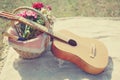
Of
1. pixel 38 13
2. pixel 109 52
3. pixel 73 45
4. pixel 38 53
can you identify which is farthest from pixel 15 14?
pixel 109 52

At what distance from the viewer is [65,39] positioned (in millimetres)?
2900

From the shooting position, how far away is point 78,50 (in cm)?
286

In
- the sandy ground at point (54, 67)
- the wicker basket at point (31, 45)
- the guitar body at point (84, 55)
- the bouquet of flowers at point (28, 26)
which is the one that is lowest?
the sandy ground at point (54, 67)

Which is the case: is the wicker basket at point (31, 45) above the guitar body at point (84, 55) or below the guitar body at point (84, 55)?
above

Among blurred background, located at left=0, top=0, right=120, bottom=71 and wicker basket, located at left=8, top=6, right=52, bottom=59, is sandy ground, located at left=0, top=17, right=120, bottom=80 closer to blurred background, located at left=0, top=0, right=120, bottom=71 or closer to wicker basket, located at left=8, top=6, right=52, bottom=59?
wicker basket, located at left=8, top=6, right=52, bottom=59

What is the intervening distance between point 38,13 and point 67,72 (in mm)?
605

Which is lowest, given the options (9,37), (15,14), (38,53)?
(38,53)

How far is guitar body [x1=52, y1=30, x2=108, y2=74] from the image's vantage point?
2.78 metres

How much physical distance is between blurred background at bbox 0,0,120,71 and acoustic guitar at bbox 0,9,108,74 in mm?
1288

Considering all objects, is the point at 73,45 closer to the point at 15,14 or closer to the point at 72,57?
the point at 72,57

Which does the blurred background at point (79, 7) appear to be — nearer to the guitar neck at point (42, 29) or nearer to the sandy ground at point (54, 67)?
the sandy ground at point (54, 67)

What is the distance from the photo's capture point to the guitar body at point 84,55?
2.78 meters

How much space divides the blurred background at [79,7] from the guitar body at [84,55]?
51.8 inches

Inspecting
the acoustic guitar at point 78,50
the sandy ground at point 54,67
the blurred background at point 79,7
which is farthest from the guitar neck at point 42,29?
the blurred background at point 79,7
